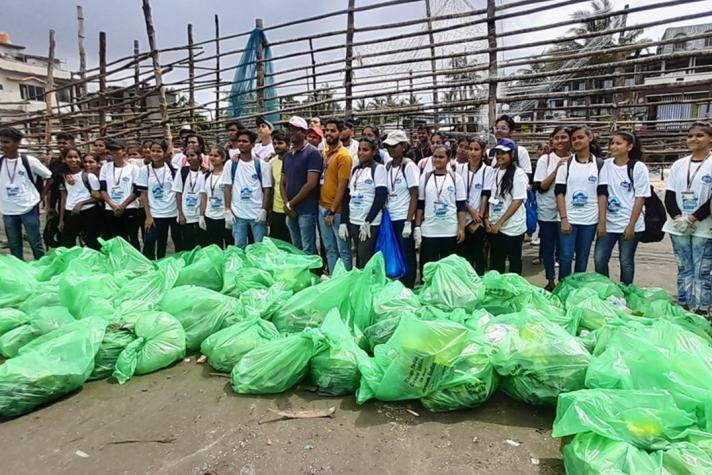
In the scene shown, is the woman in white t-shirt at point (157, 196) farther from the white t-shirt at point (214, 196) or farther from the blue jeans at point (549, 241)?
the blue jeans at point (549, 241)

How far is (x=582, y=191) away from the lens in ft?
12.5

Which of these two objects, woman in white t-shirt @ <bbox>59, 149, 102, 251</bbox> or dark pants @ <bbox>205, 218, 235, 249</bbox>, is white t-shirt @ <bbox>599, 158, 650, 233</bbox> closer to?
dark pants @ <bbox>205, 218, 235, 249</bbox>

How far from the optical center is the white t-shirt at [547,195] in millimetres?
4133

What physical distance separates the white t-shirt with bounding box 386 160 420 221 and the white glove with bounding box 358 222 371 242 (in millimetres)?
231

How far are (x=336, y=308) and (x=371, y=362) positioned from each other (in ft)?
1.74

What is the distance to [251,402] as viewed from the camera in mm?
2705

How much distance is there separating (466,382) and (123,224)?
4.61 m

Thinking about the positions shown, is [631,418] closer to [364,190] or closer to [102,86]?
[364,190]

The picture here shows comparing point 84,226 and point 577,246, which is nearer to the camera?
point 577,246

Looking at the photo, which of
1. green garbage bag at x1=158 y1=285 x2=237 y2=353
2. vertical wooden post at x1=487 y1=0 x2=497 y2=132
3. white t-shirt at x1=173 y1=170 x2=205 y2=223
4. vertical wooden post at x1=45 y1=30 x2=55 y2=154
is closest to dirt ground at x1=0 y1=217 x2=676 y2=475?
green garbage bag at x1=158 y1=285 x2=237 y2=353

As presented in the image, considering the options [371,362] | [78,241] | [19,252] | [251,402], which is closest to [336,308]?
[371,362]

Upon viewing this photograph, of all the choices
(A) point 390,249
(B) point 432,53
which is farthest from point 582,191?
(B) point 432,53

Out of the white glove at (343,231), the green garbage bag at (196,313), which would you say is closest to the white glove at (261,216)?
the white glove at (343,231)

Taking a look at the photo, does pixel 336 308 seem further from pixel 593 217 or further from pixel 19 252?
pixel 19 252
